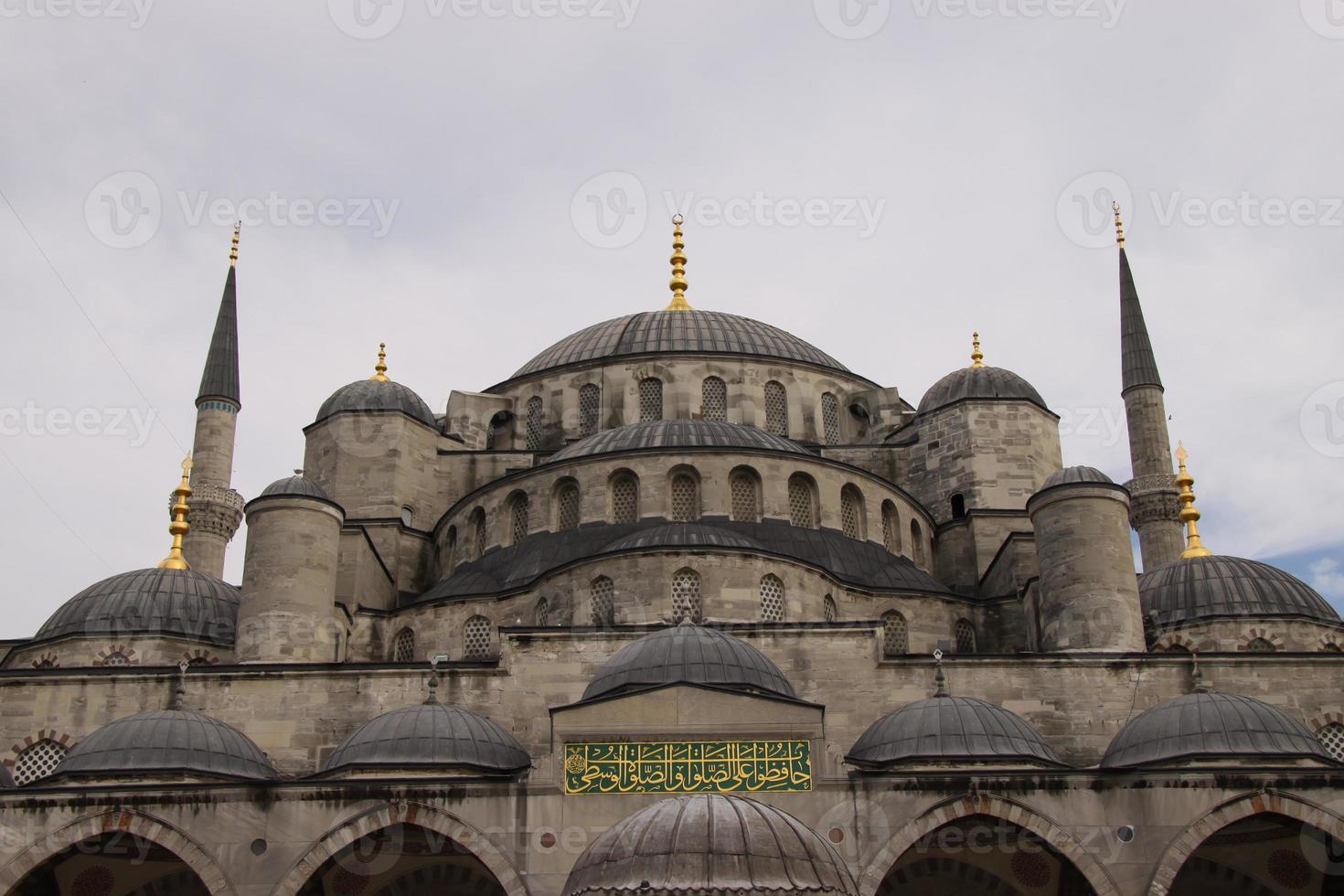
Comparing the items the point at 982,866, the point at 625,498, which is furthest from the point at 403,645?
the point at 982,866

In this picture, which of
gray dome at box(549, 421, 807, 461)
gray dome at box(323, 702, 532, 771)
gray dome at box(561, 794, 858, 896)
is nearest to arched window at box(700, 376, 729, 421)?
gray dome at box(549, 421, 807, 461)

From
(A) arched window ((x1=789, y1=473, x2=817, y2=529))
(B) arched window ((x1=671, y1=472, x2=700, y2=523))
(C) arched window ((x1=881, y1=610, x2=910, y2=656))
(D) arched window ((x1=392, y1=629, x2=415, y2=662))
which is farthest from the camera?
(A) arched window ((x1=789, y1=473, x2=817, y2=529))

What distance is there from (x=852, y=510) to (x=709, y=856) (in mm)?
16147

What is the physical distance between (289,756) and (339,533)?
418 cm

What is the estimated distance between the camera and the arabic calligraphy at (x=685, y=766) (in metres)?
17.6

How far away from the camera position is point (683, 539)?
875 inches

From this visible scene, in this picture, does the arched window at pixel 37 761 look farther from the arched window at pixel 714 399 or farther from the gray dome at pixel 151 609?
the arched window at pixel 714 399

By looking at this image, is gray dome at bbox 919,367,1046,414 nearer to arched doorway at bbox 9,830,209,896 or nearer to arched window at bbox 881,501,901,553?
arched window at bbox 881,501,901,553

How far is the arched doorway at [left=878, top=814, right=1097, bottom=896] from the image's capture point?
17969 millimetres

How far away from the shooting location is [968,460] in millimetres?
28547

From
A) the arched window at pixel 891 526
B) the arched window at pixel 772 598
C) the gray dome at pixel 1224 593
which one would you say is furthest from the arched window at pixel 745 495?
the gray dome at pixel 1224 593

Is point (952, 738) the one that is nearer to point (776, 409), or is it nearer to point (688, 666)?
point (688, 666)

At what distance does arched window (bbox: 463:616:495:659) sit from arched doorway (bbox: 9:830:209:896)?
5.44 meters

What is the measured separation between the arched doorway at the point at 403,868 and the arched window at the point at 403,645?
17.2 ft
